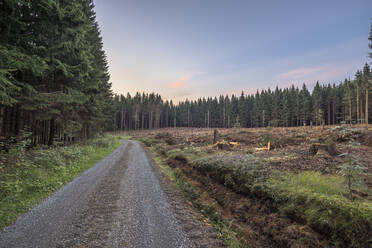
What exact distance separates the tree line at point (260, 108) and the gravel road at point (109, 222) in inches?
1339

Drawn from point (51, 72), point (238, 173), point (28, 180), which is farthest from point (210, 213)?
point (51, 72)

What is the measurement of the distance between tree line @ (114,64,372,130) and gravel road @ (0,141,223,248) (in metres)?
34.0

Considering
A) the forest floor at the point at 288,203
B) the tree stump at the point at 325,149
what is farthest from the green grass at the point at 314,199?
the tree stump at the point at 325,149

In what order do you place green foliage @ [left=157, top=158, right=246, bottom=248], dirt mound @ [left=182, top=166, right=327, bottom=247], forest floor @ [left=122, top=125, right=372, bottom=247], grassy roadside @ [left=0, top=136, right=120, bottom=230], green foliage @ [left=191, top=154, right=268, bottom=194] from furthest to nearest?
green foliage @ [left=191, top=154, right=268, bottom=194] → grassy roadside @ [left=0, top=136, right=120, bottom=230] → green foliage @ [left=157, top=158, right=246, bottom=248] → dirt mound @ [left=182, top=166, right=327, bottom=247] → forest floor @ [left=122, top=125, right=372, bottom=247]

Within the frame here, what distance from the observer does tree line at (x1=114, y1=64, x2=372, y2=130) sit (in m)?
44.3

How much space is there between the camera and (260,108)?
223 ft

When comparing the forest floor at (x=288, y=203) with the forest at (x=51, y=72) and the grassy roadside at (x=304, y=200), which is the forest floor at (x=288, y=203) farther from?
the forest at (x=51, y=72)

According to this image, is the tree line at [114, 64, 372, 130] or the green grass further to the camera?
the tree line at [114, 64, 372, 130]

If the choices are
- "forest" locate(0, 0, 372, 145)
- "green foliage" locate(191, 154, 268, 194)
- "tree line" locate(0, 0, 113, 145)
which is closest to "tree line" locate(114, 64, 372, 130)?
"forest" locate(0, 0, 372, 145)

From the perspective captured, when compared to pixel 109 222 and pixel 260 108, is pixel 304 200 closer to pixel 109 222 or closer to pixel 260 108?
pixel 109 222

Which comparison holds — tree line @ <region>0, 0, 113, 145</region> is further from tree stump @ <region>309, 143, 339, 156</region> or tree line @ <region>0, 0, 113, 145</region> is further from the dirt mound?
tree stump @ <region>309, 143, 339, 156</region>

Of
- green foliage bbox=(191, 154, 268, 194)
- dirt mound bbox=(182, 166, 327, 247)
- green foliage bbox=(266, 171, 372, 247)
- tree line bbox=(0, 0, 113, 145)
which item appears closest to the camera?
green foliage bbox=(266, 171, 372, 247)

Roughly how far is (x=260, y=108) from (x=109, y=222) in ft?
240

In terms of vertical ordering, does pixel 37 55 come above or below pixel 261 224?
above
